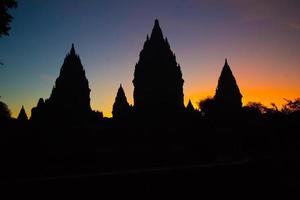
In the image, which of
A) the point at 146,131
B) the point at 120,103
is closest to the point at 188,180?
the point at 146,131

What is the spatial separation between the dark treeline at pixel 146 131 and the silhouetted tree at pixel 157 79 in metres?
0.16

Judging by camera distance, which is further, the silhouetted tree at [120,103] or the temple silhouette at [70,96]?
the silhouetted tree at [120,103]

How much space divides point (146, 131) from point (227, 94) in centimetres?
2144

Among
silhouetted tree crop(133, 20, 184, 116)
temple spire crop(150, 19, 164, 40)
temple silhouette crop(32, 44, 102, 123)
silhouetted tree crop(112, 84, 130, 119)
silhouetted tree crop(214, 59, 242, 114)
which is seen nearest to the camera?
temple silhouette crop(32, 44, 102, 123)

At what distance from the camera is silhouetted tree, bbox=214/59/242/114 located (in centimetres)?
5047

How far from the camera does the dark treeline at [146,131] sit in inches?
741

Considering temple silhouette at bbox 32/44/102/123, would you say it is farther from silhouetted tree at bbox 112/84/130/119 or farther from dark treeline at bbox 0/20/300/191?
silhouetted tree at bbox 112/84/130/119

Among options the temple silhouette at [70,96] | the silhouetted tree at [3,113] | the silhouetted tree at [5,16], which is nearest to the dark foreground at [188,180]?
the silhouetted tree at [5,16]

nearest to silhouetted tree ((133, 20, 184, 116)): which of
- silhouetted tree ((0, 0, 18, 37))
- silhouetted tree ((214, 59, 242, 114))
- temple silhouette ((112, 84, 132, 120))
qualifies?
silhouetted tree ((214, 59, 242, 114))

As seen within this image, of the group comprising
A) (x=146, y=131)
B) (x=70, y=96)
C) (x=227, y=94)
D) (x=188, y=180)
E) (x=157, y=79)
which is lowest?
(x=188, y=180)

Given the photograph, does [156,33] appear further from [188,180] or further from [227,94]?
[188,180]

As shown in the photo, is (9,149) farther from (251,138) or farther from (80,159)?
(251,138)

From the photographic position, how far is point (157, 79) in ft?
143

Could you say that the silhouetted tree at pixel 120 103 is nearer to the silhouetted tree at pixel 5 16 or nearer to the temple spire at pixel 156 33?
the temple spire at pixel 156 33
